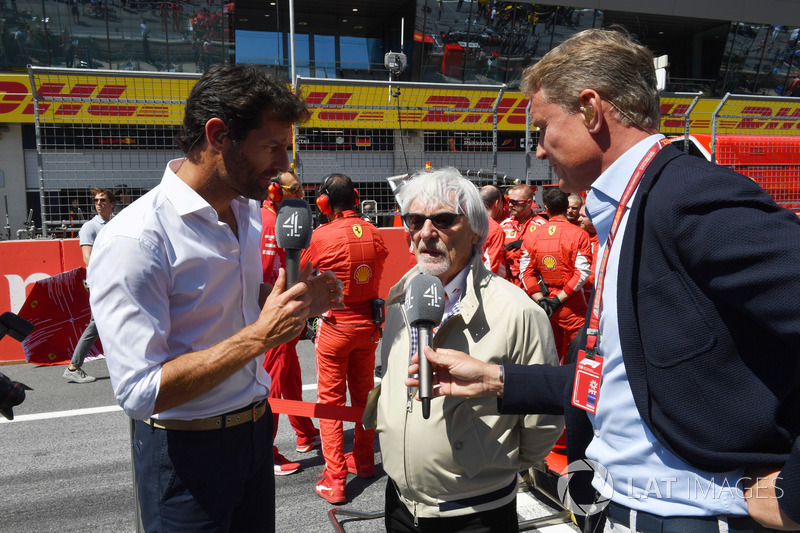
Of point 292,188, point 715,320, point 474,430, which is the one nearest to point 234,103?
point 474,430

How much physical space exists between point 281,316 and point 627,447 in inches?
42.3

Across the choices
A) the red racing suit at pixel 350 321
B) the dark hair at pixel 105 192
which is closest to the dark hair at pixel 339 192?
the red racing suit at pixel 350 321

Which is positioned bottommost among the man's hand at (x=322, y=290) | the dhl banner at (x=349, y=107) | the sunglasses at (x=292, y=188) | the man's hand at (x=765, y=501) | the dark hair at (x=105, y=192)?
the man's hand at (x=765, y=501)

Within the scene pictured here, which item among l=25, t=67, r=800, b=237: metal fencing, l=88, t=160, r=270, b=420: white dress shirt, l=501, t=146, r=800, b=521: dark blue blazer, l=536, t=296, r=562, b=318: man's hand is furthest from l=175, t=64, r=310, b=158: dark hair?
l=25, t=67, r=800, b=237: metal fencing

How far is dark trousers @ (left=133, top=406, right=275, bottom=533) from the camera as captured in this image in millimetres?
1940

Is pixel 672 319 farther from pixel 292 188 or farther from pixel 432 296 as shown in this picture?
pixel 292 188

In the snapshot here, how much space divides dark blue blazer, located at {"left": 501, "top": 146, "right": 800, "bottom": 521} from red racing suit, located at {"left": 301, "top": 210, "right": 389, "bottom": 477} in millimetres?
3268

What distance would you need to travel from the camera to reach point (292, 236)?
1.98m

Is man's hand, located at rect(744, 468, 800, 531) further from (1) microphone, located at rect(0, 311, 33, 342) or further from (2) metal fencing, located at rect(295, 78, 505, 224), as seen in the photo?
(2) metal fencing, located at rect(295, 78, 505, 224)

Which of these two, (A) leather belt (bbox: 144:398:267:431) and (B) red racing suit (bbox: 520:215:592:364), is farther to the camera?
(B) red racing suit (bbox: 520:215:592:364)

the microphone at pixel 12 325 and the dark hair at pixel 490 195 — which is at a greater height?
the dark hair at pixel 490 195

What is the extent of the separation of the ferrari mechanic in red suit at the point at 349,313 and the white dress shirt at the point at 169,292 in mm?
2198

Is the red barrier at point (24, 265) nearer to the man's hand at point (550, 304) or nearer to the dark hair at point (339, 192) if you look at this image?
the dark hair at point (339, 192)

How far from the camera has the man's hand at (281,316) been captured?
1868 mm
